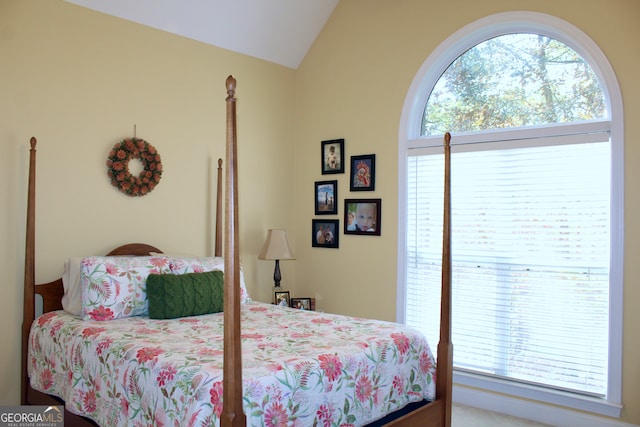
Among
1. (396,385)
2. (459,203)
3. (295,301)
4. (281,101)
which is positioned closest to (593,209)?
(459,203)

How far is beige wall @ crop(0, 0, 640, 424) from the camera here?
10.6 feet

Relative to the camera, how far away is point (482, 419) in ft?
11.7

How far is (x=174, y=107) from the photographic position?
13.2 feet

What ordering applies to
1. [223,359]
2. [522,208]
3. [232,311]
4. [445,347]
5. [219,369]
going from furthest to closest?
[522,208], [445,347], [219,369], [223,359], [232,311]

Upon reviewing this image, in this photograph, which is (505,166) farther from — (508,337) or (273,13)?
(273,13)

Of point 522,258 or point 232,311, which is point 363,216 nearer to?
point 522,258

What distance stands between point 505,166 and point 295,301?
196 centimetres

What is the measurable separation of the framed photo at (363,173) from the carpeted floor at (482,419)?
1813mm

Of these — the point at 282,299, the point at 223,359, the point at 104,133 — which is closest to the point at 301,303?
the point at 282,299

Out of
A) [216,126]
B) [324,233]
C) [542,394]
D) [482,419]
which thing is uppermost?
[216,126]

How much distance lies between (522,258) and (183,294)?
2271mm

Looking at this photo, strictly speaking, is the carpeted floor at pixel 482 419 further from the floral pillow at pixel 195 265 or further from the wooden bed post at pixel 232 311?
→ the wooden bed post at pixel 232 311

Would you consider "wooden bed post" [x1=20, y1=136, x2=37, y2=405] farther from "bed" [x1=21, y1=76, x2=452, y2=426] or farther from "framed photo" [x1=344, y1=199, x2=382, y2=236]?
"framed photo" [x1=344, y1=199, x2=382, y2=236]

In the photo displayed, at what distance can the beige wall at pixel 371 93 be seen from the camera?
3439 mm
